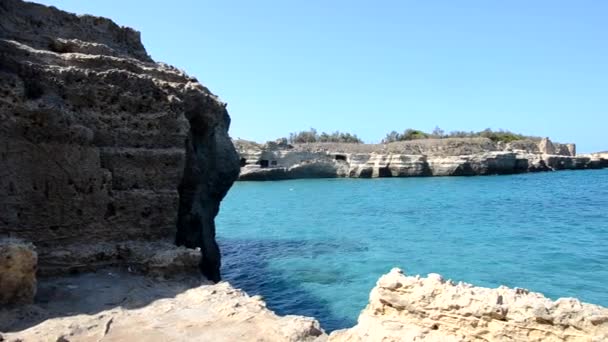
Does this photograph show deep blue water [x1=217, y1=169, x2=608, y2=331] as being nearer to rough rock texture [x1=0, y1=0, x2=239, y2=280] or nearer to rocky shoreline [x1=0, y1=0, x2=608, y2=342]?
rocky shoreline [x1=0, y1=0, x2=608, y2=342]

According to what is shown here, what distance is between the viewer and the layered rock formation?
64.6 meters

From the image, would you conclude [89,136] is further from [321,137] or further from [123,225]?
[321,137]

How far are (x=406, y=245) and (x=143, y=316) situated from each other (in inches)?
583

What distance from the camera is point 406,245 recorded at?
20719mm

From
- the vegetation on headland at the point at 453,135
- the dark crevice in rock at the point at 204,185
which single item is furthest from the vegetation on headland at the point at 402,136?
the dark crevice in rock at the point at 204,185

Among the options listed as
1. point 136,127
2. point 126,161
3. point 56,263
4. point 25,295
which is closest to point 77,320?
point 25,295

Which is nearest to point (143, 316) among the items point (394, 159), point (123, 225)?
point (123, 225)

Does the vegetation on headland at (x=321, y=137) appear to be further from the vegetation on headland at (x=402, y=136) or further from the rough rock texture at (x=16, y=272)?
the rough rock texture at (x=16, y=272)

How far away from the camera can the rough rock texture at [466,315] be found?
4.76 meters

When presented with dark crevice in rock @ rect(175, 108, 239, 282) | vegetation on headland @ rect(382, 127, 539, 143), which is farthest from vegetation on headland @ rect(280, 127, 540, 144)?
dark crevice in rock @ rect(175, 108, 239, 282)

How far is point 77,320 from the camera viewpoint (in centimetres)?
705

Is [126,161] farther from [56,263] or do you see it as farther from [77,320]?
[77,320]

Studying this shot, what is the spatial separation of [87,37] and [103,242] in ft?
17.1

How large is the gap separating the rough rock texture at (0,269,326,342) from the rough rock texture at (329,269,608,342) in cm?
122
